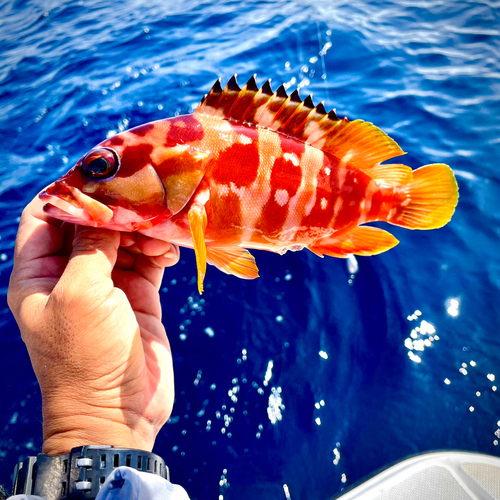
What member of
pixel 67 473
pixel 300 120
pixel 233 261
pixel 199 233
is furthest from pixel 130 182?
pixel 67 473

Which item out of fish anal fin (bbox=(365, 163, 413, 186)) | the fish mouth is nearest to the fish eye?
the fish mouth

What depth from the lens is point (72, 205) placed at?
5.34ft

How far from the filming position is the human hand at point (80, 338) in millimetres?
1605

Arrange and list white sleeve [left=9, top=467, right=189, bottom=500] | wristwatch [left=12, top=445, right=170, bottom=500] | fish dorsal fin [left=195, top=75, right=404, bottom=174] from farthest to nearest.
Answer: fish dorsal fin [left=195, top=75, right=404, bottom=174]
wristwatch [left=12, top=445, right=170, bottom=500]
white sleeve [left=9, top=467, right=189, bottom=500]

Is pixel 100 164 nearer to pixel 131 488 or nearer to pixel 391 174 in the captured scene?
pixel 131 488

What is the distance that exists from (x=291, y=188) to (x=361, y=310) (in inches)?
74.5

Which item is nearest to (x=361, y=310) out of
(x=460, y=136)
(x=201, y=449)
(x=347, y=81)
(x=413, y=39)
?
(x=201, y=449)

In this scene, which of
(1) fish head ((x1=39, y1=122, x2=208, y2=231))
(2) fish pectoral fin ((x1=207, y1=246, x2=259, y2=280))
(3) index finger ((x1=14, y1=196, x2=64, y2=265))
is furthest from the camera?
(2) fish pectoral fin ((x1=207, y1=246, x2=259, y2=280))

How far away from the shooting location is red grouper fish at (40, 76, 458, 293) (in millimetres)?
1789

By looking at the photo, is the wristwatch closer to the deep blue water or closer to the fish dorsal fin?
the deep blue water

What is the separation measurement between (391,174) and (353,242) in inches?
17.4

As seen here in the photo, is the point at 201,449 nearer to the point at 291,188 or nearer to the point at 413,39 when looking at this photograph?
the point at 291,188

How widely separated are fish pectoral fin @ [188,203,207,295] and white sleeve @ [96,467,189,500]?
74cm

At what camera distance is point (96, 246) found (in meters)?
1.76
